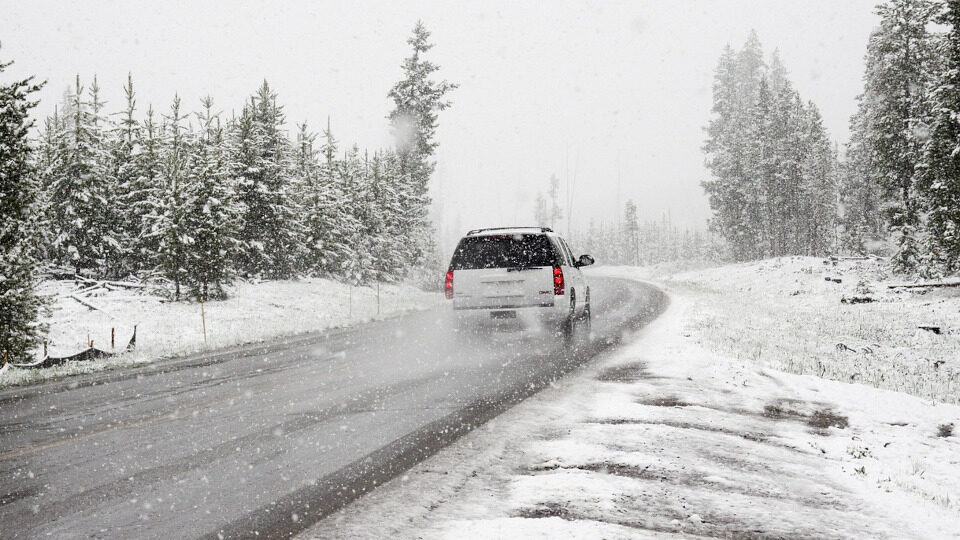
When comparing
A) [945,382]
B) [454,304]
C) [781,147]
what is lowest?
[945,382]

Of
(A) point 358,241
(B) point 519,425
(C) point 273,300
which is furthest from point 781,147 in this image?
(B) point 519,425

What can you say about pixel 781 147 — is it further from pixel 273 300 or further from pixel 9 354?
pixel 9 354

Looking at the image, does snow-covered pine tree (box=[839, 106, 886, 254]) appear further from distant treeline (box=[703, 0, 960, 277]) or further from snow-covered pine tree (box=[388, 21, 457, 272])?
snow-covered pine tree (box=[388, 21, 457, 272])

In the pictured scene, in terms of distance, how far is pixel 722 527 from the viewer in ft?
10.9

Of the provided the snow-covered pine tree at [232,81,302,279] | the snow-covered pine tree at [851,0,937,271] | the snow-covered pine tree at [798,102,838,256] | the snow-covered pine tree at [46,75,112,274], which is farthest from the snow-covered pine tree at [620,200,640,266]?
the snow-covered pine tree at [46,75,112,274]

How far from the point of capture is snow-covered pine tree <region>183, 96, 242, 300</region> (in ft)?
65.4

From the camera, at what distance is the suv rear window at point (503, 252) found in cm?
1164

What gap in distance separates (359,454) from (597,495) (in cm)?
204

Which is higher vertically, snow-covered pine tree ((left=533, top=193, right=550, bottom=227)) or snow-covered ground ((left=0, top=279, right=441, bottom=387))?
snow-covered pine tree ((left=533, top=193, right=550, bottom=227))

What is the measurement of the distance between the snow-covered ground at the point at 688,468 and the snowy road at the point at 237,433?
19.8 inches

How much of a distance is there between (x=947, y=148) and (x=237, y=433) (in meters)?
21.8

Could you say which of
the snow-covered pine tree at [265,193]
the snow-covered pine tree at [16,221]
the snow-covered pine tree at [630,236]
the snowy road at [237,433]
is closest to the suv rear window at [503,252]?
the snowy road at [237,433]

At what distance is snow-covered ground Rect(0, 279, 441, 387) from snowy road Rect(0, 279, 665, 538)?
86.9 inches

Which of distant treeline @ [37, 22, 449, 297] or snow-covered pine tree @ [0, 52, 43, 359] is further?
distant treeline @ [37, 22, 449, 297]
